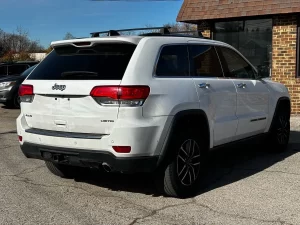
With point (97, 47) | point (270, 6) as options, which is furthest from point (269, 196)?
point (270, 6)

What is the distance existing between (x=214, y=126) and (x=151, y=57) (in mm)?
1346

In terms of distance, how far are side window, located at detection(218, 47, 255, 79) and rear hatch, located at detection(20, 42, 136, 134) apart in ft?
6.03

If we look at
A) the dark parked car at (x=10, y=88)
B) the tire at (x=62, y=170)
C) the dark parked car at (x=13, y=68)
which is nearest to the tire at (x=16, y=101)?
the dark parked car at (x=10, y=88)

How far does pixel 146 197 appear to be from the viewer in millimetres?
5004

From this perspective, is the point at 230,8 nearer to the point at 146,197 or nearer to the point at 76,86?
the point at 146,197

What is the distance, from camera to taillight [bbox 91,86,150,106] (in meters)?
4.27

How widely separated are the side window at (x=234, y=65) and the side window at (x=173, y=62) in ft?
3.11

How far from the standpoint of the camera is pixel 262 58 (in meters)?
11.9

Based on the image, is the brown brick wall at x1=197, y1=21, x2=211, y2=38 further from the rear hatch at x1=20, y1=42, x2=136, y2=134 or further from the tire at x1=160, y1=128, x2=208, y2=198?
the rear hatch at x1=20, y1=42, x2=136, y2=134

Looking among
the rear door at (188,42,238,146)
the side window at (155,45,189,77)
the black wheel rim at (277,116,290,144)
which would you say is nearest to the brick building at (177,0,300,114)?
the black wheel rim at (277,116,290,144)

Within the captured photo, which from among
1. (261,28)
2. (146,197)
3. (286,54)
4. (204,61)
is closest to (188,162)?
(146,197)

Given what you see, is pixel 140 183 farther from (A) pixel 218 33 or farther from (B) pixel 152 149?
(A) pixel 218 33

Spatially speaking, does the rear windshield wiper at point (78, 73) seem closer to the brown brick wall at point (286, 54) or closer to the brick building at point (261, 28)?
the brick building at point (261, 28)

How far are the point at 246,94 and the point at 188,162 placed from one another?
1726 mm
